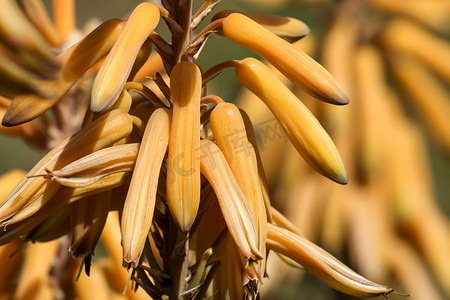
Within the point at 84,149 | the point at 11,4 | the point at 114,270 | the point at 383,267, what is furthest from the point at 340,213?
the point at 11,4

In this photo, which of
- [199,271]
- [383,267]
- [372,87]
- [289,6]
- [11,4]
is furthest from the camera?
[289,6]

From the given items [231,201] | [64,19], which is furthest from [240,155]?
[64,19]

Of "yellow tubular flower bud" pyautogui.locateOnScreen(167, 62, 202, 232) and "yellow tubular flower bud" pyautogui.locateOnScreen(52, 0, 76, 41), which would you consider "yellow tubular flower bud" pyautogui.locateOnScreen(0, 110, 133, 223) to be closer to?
"yellow tubular flower bud" pyautogui.locateOnScreen(167, 62, 202, 232)

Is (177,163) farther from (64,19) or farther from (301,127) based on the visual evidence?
(64,19)

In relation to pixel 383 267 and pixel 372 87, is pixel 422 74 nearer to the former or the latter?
pixel 372 87

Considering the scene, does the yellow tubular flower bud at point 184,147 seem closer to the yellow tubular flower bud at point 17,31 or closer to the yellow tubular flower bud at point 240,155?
the yellow tubular flower bud at point 240,155

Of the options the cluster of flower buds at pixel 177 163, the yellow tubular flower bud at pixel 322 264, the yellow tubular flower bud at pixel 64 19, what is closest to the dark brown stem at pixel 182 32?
the cluster of flower buds at pixel 177 163
